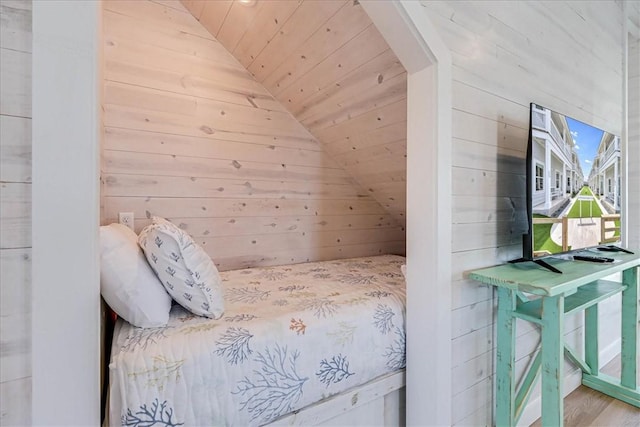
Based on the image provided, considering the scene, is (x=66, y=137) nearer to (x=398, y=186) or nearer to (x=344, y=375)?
(x=344, y=375)

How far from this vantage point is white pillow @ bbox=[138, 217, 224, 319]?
108 centimetres

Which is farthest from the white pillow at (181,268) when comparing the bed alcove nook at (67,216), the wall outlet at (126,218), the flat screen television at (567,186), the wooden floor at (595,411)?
the wooden floor at (595,411)

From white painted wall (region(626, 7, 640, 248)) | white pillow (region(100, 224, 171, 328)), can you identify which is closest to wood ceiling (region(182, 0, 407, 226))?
white pillow (region(100, 224, 171, 328))

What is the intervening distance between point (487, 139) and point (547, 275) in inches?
25.4

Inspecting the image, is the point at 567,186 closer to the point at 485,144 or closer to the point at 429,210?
the point at 485,144

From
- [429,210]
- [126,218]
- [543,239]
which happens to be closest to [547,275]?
[543,239]

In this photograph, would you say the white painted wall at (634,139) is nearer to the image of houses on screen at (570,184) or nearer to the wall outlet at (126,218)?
the image of houses on screen at (570,184)

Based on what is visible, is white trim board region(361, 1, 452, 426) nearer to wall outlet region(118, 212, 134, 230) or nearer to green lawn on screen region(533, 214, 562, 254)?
green lawn on screen region(533, 214, 562, 254)

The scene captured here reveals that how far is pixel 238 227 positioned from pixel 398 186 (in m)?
1.27

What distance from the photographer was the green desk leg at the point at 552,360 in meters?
1.15

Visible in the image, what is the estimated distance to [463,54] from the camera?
51.3 inches

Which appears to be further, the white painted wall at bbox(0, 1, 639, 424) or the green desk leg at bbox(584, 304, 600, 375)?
the green desk leg at bbox(584, 304, 600, 375)

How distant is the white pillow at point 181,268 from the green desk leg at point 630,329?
2.35 meters
